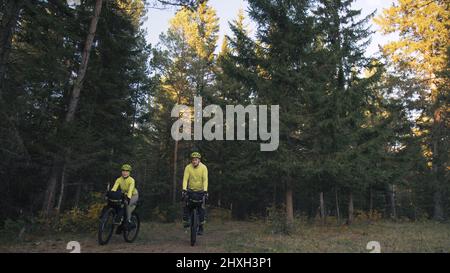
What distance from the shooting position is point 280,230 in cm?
1359

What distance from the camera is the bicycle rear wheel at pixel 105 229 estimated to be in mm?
9992

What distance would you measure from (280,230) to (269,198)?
16028mm

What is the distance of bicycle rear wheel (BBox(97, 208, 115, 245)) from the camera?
999 cm

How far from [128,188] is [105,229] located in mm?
1293

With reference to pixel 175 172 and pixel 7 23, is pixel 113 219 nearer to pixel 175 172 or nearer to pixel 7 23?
pixel 7 23

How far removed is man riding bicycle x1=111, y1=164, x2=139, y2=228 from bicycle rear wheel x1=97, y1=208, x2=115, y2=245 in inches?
20.0

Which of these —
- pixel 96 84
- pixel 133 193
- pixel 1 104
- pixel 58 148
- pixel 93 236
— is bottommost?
pixel 93 236

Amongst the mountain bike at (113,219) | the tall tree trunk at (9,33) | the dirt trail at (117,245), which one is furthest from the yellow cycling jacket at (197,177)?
the tall tree trunk at (9,33)

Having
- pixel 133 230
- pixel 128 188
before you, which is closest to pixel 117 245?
pixel 133 230

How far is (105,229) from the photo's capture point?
1059cm

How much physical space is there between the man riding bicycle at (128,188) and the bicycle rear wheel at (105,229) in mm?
507
